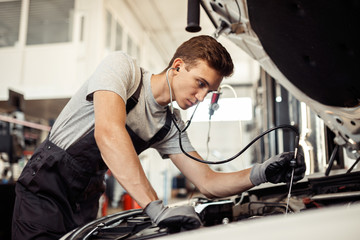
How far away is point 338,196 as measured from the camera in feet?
3.01

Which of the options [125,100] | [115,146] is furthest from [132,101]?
[115,146]

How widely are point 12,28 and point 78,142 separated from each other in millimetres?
5022

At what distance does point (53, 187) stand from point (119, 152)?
360 millimetres

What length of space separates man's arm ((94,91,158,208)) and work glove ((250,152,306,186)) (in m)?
0.43

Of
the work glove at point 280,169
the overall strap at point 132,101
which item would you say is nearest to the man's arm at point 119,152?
the overall strap at point 132,101

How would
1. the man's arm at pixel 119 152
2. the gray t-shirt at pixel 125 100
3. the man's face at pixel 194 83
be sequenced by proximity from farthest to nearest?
the man's face at pixel 194 83 → the gray t-shirt at pixel 125 100 → the man's arm at pixel 119 152

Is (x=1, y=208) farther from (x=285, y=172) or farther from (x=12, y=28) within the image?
(x=12, y=28)

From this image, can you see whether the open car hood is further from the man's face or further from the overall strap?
the overall strap

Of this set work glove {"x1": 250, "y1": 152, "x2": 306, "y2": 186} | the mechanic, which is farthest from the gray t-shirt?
work glove {"x1": 250, "y1": 152, "x2": 306, "y2": 186}

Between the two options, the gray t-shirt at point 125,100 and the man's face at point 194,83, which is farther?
the man's face at point 194,83

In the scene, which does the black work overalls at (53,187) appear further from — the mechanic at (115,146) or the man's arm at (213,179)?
the man's arm at (213,179)

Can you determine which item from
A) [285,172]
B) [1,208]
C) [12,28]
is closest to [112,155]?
[285,172]

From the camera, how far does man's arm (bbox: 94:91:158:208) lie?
2.70ft

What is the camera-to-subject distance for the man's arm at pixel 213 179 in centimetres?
118
